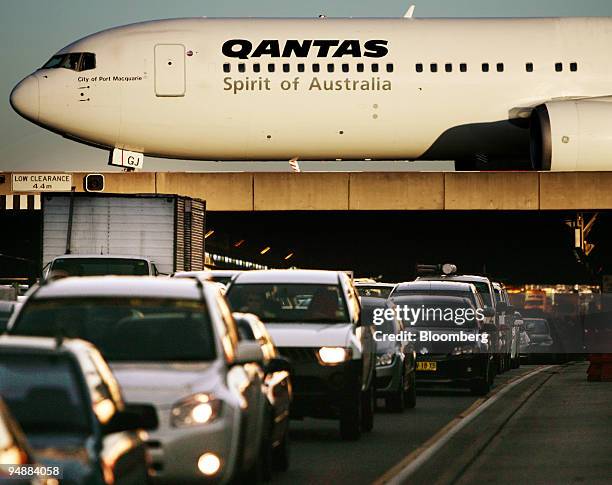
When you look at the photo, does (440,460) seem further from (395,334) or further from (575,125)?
(575,125)

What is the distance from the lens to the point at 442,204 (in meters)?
43.2

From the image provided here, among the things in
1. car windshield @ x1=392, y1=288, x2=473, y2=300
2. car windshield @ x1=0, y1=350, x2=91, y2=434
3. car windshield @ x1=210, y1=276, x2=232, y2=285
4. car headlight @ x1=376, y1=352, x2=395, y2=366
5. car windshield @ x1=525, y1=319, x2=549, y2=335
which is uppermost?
car windshield @ x1=210, y1=276, x2=232, y2=285

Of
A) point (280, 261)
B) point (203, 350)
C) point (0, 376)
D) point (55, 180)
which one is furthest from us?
point (280, 261)

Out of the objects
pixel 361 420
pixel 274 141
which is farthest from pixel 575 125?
pixel 361 420

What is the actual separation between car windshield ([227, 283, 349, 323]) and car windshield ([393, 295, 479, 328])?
9493 millimetres

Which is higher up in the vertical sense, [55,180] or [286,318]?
[55,180]

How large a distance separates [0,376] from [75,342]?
0.38 meters

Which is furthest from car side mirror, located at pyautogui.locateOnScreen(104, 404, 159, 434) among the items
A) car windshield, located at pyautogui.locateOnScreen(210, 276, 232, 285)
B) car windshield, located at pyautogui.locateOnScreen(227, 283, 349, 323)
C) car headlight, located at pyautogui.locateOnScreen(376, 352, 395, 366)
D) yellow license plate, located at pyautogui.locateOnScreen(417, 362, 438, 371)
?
yellow license plate, located at pyautogui.locateOnScreen(417, 362, 438, 371)

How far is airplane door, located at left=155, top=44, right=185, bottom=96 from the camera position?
39.8m

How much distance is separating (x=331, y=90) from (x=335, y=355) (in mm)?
22294

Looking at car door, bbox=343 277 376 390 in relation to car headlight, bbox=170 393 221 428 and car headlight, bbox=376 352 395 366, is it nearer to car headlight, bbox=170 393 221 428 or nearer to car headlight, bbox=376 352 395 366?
car headlight, bbox=376 352 395 366

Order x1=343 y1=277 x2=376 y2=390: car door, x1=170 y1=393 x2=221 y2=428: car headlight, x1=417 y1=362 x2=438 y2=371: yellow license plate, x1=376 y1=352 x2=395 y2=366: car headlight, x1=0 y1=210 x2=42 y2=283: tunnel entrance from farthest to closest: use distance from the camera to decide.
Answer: x1=0 y1=210 x2=42 y2=283: tunnel entrance → x1=417 y1=362 x2=438 y2=371: yellow license plate → x1=376 y1=352 x2=395 y2=366: car headlight → x1=343 y1=277 x2=376 y2=390: car door → x1=170 y1=393 x2=221 y2=428: car headlight

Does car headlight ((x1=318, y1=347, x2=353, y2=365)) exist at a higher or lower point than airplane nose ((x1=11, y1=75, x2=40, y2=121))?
lower

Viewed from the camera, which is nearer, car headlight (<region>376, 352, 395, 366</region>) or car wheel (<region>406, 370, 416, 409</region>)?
car headlight (<region>376, 352, 395, 366</region>)
